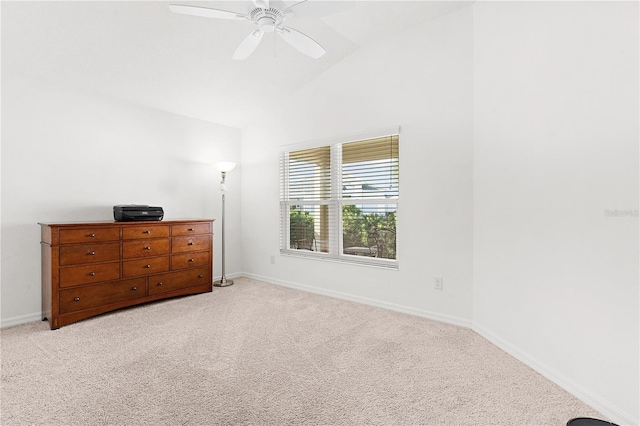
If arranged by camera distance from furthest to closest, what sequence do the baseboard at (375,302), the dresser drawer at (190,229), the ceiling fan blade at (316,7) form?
the dresser drawer at (190,229) < the baseboard at (375,302) < the ceiling fan blade at (316,7)

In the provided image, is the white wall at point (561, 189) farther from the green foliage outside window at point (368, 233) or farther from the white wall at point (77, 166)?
the white wall at point (77, 166)

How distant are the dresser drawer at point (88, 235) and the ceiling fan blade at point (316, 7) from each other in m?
2.56

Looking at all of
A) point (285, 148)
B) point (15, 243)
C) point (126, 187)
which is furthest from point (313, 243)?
point (15, 243)

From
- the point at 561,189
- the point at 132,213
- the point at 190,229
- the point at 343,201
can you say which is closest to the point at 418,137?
the point at 343,201

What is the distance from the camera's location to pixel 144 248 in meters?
3.32

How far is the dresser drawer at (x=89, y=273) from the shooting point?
2791 mm

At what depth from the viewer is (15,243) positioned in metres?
2.87

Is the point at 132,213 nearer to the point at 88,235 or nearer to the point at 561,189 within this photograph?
the point at 88,235

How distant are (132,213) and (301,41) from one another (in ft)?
7.90

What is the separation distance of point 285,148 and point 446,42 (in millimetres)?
2190

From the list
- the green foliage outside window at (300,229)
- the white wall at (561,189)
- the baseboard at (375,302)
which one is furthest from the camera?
the green foliage outside window at (300,229)

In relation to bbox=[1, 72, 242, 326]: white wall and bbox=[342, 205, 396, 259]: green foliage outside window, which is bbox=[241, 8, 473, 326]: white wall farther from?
bbox=[1, 72, 242, 326]: white wall

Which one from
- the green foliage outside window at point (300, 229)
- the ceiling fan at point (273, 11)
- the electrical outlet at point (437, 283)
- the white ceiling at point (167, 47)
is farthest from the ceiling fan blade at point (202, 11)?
the electrical outlet at point (437, 283)

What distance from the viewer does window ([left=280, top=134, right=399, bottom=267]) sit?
11.0 feet
